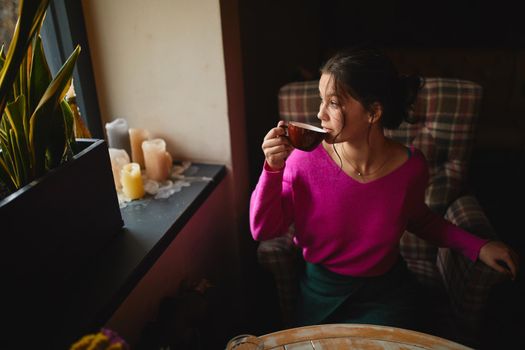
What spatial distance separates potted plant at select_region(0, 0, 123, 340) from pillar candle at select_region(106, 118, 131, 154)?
13.8 inches

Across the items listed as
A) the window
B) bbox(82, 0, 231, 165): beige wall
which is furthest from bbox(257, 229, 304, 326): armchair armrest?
the window

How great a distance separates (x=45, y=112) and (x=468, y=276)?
4.00ft

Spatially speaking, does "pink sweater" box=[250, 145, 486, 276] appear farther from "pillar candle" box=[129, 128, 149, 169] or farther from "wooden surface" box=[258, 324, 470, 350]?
"pillar candle" box=[129, 128, 149, 169]

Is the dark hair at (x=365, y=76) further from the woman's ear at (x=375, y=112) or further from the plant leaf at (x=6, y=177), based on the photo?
the plant leaf at (x=6, y=177)

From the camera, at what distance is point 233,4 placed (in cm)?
140

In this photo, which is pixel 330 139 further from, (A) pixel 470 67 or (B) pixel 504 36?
(B) pixel 504 36

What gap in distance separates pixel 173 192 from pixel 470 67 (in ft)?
9.42

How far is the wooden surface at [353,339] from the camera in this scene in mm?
887

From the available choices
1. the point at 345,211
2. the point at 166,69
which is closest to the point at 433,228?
the point at 345,211

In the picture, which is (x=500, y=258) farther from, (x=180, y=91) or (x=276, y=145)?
→ (x=180, y=91)

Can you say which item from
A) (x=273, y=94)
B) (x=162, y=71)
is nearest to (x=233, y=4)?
(x=162, y=71)

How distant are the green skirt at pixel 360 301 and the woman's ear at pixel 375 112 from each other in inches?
18.9

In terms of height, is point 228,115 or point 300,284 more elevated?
point 228,115

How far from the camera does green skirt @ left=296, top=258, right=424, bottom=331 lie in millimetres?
1241
